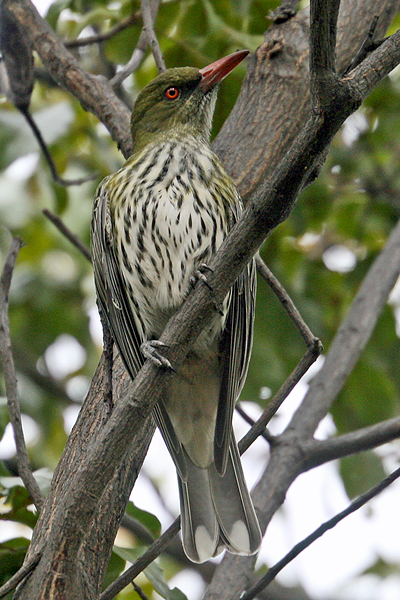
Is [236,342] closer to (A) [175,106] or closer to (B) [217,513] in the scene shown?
(B) [217,513]

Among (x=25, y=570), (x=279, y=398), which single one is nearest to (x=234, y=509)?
(x=279, y=398)

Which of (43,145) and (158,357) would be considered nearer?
(158,357)

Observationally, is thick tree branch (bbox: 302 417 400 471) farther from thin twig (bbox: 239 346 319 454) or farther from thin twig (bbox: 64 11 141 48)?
thin twig (bbox: 64 11 141 48)

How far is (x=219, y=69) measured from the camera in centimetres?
325

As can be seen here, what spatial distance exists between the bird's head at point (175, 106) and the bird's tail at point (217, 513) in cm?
142

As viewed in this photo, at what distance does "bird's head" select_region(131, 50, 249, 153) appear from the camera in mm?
3406

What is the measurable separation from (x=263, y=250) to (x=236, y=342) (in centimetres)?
113

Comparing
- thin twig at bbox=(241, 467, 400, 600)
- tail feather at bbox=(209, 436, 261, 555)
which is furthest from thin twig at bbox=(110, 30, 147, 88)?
thin twig at bbox=(241, 467, 400, 600)

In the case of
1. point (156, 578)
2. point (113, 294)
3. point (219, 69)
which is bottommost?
point (156, 578)

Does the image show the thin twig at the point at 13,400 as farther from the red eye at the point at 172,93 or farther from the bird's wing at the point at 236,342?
the red eye at the point at 172,93

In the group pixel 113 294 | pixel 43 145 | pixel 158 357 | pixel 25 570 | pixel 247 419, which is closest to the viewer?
→ pixel 25 570

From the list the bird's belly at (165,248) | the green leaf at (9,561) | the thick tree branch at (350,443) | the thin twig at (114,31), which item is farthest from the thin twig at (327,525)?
the thin twig at (114,31)

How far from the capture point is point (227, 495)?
2920 millimetres

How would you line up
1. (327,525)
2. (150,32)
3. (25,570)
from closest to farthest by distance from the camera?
(25,570)
(327,525)
(150,32)
